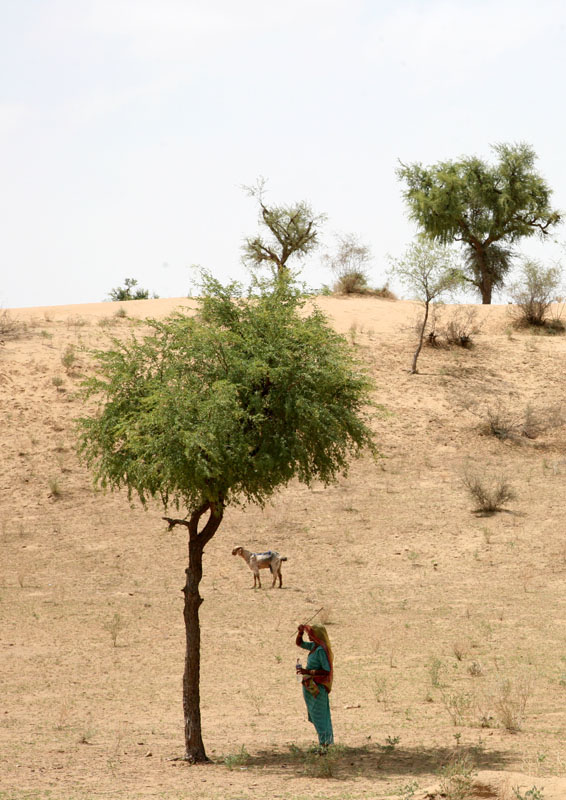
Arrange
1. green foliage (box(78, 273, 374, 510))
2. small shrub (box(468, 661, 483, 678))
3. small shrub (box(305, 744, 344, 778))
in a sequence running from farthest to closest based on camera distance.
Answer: small shrub (box(468, 661, 483, 678)) → green foliage (box(78, 273, 374, 510)) → small shrub (box(305, 744, 344, 778))

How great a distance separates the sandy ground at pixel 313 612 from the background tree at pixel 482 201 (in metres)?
13.5

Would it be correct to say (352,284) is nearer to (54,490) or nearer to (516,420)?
(516,420)

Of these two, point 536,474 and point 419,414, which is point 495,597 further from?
point 419,414

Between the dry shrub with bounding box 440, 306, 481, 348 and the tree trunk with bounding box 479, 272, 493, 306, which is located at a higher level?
the tree trunk with bounding box 479, 272, 493, 306

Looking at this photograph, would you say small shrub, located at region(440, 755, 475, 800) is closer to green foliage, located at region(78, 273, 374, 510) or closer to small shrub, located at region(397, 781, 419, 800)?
small shrub, located at region(397, 781, 419, 800)

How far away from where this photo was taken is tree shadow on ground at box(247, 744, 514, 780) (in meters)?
10.2

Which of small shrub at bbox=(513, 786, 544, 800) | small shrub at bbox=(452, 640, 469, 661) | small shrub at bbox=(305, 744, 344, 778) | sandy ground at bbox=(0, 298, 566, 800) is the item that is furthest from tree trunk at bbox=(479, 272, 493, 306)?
→ small shrub at bbox=(513, 786, 544, 800)

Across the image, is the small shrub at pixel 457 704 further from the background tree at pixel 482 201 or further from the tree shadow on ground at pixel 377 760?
the background tree at pixel 482 201

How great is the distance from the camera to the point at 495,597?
19750mm

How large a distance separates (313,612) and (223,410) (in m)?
9.15

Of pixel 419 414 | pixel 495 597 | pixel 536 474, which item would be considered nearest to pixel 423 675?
pixel 495 597

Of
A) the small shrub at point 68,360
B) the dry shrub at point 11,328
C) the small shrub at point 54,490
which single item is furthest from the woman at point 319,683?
the dry shrub at point 11,328

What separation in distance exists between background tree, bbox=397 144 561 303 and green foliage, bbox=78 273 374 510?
126ft

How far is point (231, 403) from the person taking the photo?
1111 centimetres
